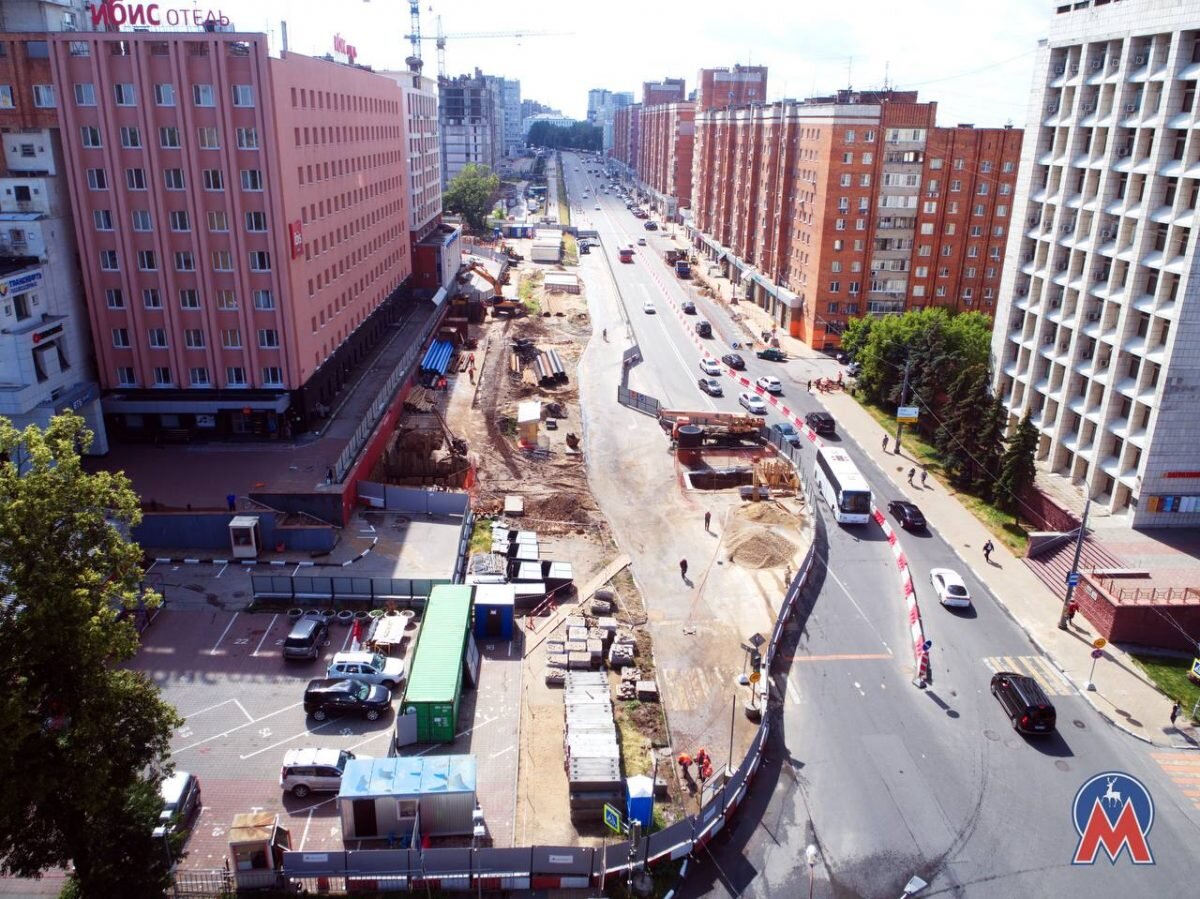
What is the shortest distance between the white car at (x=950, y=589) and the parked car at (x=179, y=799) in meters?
34.1

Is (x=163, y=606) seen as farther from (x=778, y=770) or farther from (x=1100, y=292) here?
(x=1100, y=292)

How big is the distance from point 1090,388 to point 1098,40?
20694 mm

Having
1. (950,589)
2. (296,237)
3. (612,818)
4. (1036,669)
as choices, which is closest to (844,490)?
(950,589)

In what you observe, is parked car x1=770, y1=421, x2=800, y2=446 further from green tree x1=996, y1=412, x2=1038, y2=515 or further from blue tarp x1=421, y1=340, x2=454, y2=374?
blue tarp x1=421, y1=340, x2=454, y2=374

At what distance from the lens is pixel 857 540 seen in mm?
49531

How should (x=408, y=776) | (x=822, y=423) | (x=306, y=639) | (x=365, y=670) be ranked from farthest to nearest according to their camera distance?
(x=822, y=423) → (x=306, y=639) → (x=365, y=670) → (x=408, y=776)

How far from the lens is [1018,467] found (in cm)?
5138

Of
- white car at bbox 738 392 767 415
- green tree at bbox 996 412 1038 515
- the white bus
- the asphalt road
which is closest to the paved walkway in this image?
the asphalt road

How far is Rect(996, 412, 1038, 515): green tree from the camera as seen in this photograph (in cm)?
5106

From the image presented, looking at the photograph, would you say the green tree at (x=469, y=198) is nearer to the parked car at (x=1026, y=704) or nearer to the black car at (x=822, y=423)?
the black car at (x=822, y=423)

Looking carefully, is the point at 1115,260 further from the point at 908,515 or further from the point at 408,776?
the point at 408,776

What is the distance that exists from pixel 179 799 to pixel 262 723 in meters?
5.26

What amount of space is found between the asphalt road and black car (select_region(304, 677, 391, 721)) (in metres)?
13.4

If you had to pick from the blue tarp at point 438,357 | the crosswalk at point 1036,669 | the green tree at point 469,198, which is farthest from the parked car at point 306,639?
the green tree at point 469,198
